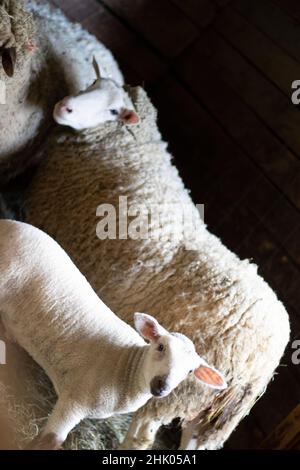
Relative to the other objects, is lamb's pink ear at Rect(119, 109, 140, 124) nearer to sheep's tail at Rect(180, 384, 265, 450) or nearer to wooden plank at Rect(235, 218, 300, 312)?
wooden plank at Rect(235, 218, 300, 312)

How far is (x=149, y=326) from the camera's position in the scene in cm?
155

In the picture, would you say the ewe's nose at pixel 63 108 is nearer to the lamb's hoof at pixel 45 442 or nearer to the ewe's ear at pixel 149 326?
the ewe's ear at pixel 149 326

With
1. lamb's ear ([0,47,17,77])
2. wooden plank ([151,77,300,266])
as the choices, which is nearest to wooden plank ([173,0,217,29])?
wooden plank ([151,77,300,266])

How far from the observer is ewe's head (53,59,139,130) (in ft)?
6.65

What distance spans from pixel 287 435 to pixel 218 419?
269 mm

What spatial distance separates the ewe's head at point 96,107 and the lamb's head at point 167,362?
78 centimetres

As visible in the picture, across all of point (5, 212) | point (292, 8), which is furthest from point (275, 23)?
point (5, 212)

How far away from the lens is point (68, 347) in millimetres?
1606

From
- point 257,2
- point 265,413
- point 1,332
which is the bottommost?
point 265,413

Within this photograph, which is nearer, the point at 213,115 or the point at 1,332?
the point at 1,332

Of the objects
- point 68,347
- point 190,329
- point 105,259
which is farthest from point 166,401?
point 105,259

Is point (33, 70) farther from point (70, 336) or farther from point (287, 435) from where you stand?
point (287, 435)
